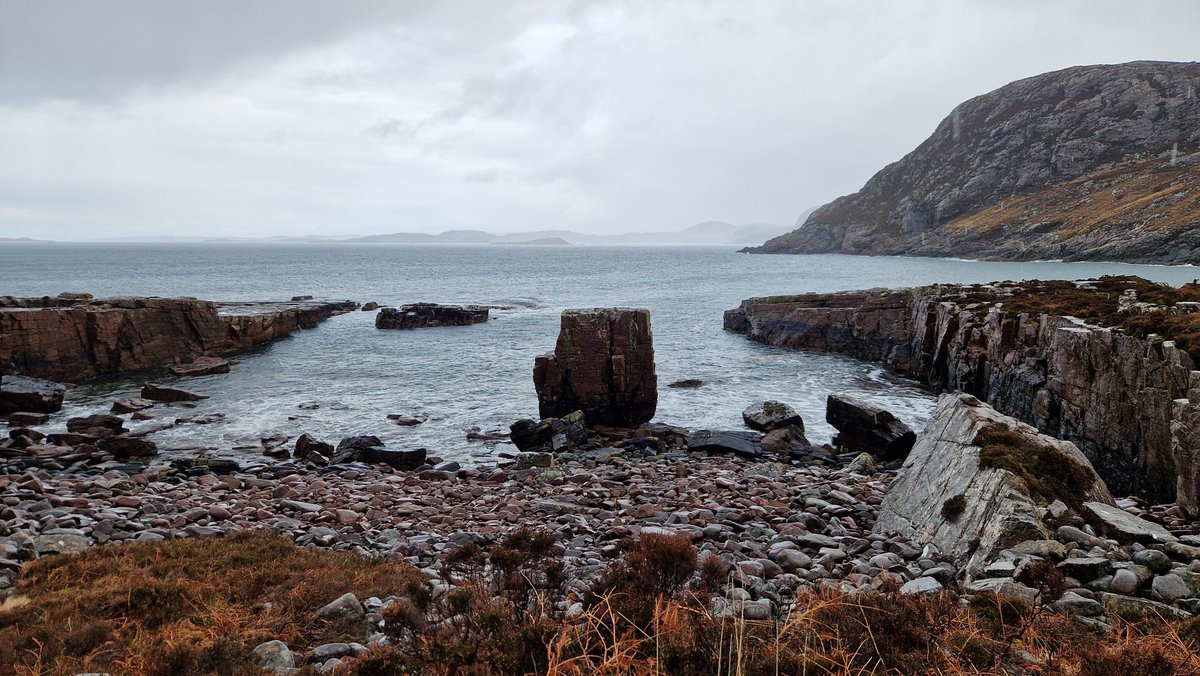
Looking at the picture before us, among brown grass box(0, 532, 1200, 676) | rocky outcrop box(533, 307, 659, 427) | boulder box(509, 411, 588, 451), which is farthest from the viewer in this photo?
rocky outcrop box(533, 307, 659, 427)

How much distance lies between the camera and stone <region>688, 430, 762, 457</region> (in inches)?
828

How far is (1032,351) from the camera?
22.5m

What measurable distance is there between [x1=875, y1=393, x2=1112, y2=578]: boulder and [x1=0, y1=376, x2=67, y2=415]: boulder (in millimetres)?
34471

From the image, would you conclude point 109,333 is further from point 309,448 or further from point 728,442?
point 728,442

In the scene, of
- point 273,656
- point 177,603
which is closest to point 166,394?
point 177,603

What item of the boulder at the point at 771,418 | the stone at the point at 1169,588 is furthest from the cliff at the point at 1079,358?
the boulder at the point at 771,418

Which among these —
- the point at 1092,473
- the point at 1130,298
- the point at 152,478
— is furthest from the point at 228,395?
the point at 1130,298

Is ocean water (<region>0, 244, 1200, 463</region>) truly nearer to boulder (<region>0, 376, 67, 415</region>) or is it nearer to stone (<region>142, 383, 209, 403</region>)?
boulder (<region>0, 376, 67, 415</region>)

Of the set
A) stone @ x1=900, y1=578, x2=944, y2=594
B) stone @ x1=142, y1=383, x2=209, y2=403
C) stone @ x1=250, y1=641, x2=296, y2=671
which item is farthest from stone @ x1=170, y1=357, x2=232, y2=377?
stone @ x1=900, y1=578, x2=944, y2=594

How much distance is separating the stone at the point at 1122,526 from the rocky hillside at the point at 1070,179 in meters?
105

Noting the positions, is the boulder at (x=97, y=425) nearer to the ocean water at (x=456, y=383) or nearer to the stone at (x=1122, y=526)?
the ocean water at (x=456, y=383)

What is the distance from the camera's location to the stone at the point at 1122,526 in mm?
7843

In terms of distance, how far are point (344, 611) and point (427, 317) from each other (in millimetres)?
52207

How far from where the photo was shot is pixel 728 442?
2162 cm
